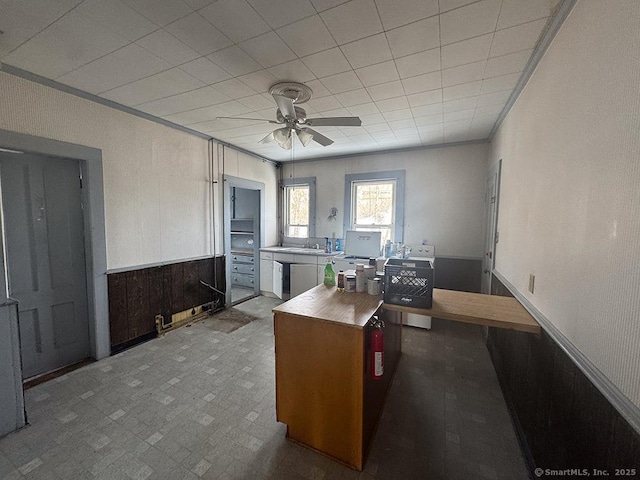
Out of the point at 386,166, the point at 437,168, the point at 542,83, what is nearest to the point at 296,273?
the point at 386,166

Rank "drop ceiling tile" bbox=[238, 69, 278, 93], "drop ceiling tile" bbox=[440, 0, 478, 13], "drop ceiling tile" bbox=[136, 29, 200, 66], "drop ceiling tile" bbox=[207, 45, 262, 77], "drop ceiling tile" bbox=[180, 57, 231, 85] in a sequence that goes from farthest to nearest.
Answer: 1. "drop ceiling tile" bbox=[238, 69, 278, 93]
2. "drop ceiling tile" bbox=[180, 57, 231, 85]
3. "drop ceiling tile" bbox=[207, 45, 262, 77]
4. "drop ceiling tile" bbox=[136, 29, 200, 66]
5. "drop ceiling tile" bbox=[440, 0, 478, 13]

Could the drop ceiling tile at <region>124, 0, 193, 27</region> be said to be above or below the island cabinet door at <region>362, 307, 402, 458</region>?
above

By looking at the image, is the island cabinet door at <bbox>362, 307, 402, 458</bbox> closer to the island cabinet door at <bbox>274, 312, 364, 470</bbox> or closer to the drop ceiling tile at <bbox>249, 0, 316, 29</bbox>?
the island cabinet door at <bbox>274, 312, 364, 470</bbox>

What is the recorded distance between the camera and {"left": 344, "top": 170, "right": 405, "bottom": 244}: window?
171 inches

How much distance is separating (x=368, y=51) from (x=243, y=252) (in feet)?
14.2

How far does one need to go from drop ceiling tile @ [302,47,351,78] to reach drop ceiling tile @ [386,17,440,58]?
0.36 m

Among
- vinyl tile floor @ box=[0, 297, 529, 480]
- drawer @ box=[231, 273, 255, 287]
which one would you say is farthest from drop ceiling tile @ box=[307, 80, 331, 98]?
drawer @ box=[231, 273, 255, 287]

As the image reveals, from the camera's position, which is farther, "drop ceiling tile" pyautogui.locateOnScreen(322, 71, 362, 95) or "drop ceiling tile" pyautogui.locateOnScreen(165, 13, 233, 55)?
"drop ceiling tile" pyautogui.locateOnScreen(322, 71, 362, 95)

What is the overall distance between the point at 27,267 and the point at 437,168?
16.5 feet

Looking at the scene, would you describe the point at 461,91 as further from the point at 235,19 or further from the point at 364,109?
the point at 235,19

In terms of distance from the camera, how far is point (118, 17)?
152 centimetres

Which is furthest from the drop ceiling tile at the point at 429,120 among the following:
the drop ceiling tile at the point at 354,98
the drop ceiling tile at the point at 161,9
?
the drop ceiling tile at the point at 161,9

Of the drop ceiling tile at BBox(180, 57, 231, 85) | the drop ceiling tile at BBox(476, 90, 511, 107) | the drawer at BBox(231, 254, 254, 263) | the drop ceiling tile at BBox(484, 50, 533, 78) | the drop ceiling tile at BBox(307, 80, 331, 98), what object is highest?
the drop ceiling tile at BBox(476, 90, 511, 107)

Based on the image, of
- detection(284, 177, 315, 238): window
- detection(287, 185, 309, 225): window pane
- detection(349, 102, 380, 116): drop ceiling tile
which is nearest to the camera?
detection(349, 102, 380, 116): drop ceiling tile
